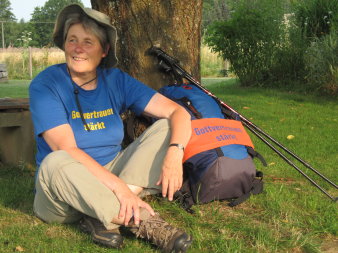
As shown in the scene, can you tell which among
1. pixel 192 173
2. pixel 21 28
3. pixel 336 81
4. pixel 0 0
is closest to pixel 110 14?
pixel 192 173

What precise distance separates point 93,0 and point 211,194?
6.67 feet

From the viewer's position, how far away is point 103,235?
288cm

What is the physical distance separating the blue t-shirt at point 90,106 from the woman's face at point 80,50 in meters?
0.10

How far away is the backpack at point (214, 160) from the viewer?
137 inches

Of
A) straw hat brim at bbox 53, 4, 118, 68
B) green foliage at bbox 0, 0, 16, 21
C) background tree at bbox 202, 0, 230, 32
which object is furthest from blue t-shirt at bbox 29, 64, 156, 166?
green foliage at bbox 0, 0, 16, 21

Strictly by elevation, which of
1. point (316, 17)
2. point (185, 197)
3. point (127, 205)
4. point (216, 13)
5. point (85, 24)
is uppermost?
point (216, 13)

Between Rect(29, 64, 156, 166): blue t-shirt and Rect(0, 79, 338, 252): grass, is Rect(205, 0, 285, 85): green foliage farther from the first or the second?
Rect(29, 64, 156, 166): blue t-shirt

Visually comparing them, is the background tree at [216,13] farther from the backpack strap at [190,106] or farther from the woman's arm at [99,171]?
the woman's arm at [99,171]

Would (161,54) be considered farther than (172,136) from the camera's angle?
Yes

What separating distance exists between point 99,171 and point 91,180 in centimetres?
12

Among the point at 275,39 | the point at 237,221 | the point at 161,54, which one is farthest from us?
the point at 275,39

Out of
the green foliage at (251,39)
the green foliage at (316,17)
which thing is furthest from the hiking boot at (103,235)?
the green foliage at (316,17)

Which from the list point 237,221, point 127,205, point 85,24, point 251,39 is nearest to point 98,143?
point 127,205

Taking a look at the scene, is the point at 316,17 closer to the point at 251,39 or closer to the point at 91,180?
the point at 251,39
